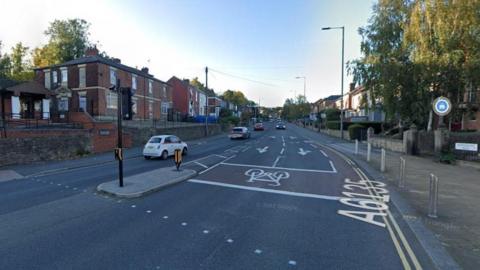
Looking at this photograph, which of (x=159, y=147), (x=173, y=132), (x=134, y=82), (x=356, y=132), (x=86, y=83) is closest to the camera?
(x=159, y=147)

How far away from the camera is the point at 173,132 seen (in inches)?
1223

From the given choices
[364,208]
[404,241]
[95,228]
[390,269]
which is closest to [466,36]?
[364,208]

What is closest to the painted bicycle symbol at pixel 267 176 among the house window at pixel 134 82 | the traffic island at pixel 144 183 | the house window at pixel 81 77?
the traffic island at pixel 144 183

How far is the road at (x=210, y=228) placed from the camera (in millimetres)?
4188

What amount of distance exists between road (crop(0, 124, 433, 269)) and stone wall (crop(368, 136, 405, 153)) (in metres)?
12.1

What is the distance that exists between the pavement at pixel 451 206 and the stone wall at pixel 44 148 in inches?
710

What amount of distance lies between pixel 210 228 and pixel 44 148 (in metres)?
15.2

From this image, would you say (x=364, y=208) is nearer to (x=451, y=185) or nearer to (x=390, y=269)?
(x=390, y=269)

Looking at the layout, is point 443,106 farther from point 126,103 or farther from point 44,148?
point 44,148

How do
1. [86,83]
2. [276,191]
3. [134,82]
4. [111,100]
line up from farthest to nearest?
[134,82]
[111,100]
[86,83]
[276,191]

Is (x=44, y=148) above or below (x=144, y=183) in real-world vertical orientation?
above

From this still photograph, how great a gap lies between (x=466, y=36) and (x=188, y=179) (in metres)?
16.5

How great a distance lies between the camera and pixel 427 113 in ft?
59.1

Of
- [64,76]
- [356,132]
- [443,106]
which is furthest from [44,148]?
[356,132]
